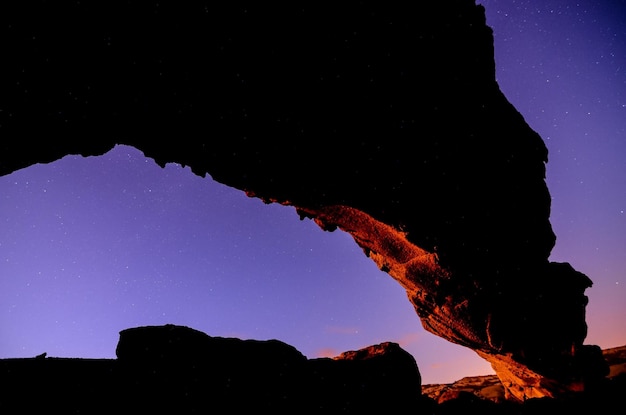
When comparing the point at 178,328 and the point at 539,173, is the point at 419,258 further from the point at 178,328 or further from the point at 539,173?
the point at 178,328

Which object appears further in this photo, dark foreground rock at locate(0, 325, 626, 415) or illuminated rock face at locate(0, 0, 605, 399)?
illuminated rock face at locate(0, 0, 605, 399)

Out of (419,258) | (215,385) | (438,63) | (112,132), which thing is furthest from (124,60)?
(419,258)

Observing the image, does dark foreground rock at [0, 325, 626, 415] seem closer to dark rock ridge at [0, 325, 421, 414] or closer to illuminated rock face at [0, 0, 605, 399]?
dark rock ridge at [0, 325, 421, 414]

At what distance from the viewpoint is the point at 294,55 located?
29.3ft

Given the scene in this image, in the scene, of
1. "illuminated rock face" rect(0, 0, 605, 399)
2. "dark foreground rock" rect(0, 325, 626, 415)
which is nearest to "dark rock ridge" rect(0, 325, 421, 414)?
"dark foreground rock" rect(0, 325, 626, 415)

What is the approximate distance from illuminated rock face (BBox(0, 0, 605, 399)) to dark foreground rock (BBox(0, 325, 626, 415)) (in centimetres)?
672

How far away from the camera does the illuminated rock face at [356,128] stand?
7.93 meters

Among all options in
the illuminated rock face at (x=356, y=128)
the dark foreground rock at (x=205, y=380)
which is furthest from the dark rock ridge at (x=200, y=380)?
the illuminated rock face at (x=356, y=128)

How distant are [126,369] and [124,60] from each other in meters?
7.30

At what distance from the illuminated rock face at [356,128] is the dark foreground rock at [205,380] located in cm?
672

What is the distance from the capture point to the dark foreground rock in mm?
4023

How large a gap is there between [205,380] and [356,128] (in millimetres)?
8624

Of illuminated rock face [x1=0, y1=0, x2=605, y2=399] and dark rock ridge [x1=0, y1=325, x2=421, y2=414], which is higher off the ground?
illuminated rock face [x1=0, y1=0, x2=605, y2=399]

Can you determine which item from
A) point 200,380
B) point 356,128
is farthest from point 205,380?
point 356,128
